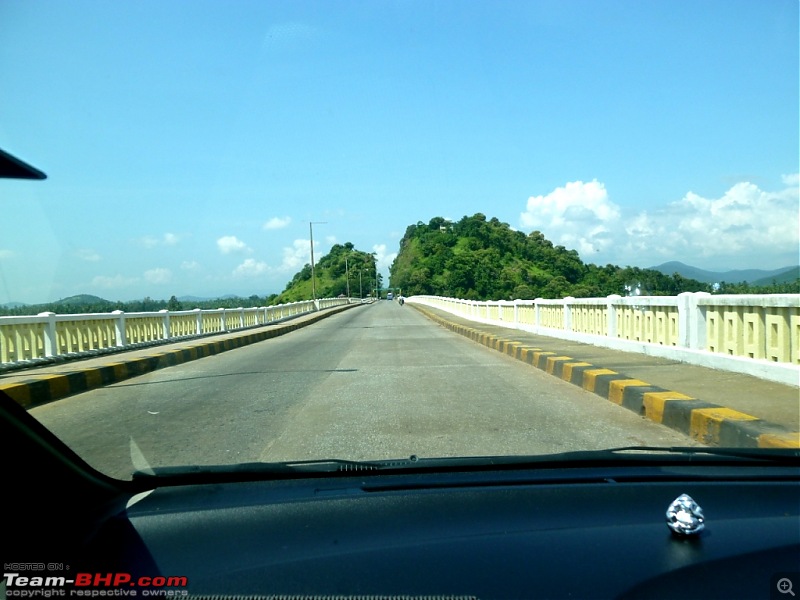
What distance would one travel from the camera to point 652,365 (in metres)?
9.70

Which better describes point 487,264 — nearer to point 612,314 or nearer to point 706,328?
point 612,314

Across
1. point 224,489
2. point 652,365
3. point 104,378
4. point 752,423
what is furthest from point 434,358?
point 224,489

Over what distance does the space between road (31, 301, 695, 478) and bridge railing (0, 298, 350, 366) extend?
6.61ft

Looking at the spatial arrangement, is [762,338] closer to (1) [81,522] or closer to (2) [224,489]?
(2) [224,489]

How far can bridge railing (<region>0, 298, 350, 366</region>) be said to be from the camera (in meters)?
11.4

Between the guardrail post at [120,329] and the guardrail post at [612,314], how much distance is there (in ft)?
32.6

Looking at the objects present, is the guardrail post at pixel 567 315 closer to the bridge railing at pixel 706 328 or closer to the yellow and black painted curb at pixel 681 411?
the bridge railing at pixel 706 328

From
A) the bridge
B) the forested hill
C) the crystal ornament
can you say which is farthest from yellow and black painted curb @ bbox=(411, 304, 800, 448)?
the forested hill

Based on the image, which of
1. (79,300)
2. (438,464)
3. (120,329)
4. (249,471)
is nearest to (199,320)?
(120,329)

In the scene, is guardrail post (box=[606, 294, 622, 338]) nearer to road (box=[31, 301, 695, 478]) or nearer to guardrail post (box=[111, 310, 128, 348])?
road (box=[31, 301, 695, 478])

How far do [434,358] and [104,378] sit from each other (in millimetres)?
5683

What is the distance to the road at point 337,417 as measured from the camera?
5.39m

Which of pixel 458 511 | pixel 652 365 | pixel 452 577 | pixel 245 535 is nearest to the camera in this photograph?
pixel 452 577

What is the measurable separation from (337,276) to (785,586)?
11333 centimetres
